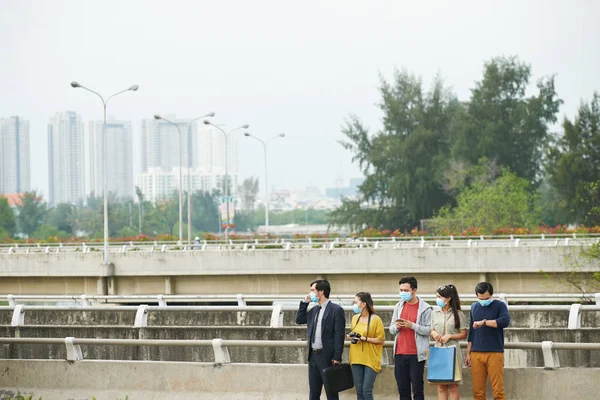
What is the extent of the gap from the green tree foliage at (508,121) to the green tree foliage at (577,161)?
3.17 m

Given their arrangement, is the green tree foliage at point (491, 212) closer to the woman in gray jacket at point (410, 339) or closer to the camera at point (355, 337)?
the woman in gray jacket at point (410, 339)

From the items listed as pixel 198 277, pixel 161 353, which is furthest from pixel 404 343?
pixel 198 277

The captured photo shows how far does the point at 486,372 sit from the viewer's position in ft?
35.9

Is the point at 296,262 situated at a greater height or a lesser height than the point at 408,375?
greater

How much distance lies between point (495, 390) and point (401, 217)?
71643 mm

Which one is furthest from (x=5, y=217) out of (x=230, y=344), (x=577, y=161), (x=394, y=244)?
(x=230, y=344)

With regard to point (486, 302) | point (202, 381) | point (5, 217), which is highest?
point (5, 217)

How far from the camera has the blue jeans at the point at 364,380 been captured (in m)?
11.2

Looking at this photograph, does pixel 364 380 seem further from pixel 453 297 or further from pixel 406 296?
pixel 453 297

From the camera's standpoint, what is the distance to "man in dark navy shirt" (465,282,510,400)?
10797 mm

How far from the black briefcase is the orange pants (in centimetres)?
134

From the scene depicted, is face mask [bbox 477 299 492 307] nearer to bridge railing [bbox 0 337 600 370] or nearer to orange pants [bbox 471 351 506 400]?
orange pants [bbox 471 351 506 400]

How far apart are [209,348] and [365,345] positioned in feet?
13.6

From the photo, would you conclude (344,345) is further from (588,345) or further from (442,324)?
(588,345)
